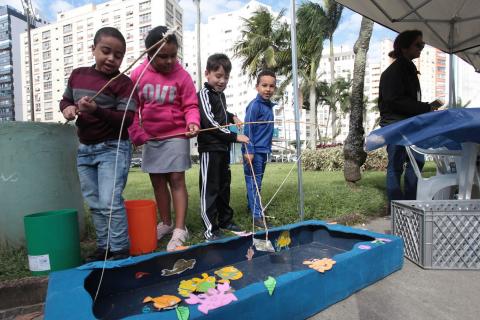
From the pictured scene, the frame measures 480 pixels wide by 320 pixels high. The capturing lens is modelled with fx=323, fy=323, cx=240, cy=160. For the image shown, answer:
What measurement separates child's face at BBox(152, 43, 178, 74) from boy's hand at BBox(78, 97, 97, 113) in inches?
26.5

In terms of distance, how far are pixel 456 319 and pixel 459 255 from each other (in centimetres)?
73

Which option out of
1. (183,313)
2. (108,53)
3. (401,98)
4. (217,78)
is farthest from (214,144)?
(401,98)

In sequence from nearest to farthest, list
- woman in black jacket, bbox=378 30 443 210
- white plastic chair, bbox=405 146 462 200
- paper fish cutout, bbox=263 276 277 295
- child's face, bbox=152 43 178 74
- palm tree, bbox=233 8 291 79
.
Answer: paper fish cutout, bbox=263 276 277 295 → child's face, bbox=152 43 178 74 → white plastic chair, bbox=405 146 462 200 → woman in black jacket, bbox=378 30 443 210 → palm tree, bbox=233 8 291 79

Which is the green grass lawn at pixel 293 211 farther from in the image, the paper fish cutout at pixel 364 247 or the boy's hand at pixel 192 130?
the paper fish cutout at pixel 364 247

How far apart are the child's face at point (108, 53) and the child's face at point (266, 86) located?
4.64ft

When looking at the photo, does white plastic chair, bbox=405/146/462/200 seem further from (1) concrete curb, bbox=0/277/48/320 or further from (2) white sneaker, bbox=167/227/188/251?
(1) concrete curb, bbox=0/277/48/320

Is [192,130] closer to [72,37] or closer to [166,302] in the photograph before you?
[166,302]

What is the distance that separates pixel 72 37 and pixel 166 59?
87849mm

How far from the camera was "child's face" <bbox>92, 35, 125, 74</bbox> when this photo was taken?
6.66 ft

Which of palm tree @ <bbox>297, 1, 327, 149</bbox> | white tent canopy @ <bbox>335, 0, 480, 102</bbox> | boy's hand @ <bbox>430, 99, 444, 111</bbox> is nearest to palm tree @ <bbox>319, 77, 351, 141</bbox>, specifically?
palm tree @ <bbox>297, 1, 327, 149</bbox>

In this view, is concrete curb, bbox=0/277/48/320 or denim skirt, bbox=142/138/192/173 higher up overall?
denim skirt, bbox=142/138/192/173

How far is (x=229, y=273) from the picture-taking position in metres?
2.03

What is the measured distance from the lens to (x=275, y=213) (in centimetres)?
338

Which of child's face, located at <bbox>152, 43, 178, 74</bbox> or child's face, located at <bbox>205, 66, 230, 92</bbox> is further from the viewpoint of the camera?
child's face, located at <bbox>205, 66, 230, 92</bbox>
